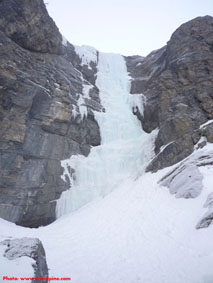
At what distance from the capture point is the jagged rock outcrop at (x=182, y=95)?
12.9 metres

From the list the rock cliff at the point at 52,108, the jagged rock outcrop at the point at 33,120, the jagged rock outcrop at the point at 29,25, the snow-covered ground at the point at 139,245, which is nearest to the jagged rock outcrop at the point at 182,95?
the rock cliff at the point at 52,108

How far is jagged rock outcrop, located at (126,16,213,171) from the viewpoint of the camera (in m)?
12.9

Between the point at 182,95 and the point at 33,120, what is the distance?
39.0 feet

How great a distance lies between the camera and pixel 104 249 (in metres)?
6.07

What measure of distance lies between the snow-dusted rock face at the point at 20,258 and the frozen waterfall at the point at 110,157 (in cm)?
930

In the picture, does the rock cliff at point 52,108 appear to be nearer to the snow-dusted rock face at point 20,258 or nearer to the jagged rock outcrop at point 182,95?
the jagged rock outcrop at point 182,95

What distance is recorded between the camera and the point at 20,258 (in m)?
3.26

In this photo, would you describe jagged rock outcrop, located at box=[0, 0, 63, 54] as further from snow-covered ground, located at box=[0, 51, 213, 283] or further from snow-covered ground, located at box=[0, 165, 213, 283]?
snow-covered ground, located at box=[0, 165, 213, 283]

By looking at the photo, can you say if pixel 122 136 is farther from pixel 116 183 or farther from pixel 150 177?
pixel 150 177

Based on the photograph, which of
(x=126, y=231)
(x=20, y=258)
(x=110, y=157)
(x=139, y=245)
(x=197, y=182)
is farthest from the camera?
(x=110, y=157)

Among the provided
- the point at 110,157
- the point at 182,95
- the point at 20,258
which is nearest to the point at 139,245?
the point at 20,258

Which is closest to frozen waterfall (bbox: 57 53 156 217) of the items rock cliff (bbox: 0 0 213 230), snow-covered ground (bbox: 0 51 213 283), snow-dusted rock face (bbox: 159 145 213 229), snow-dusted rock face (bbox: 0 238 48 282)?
snow-covered ground (bbox: 0 51 213 283)

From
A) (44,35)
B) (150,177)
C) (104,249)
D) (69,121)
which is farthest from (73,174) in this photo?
(44,35)

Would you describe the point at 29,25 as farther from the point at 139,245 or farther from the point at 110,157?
the point at 139,245
